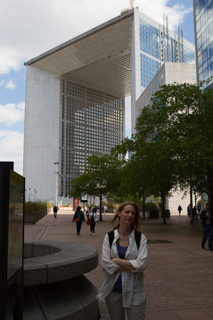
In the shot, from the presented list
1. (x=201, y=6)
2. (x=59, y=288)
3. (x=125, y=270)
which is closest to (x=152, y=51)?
(x=201, y=6)

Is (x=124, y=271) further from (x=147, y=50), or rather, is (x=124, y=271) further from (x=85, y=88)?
(x=85, y=88)

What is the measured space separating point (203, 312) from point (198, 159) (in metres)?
13.7

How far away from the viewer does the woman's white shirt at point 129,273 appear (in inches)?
127

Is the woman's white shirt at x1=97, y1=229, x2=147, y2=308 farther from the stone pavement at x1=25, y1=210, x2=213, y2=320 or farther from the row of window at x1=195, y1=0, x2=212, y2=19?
the row of window at x1=195, y1=0, x2=212, y2=19

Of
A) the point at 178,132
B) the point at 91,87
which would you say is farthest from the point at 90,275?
the point at 91,87

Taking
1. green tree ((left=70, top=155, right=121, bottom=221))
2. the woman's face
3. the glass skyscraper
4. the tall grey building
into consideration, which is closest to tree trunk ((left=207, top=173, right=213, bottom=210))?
green tree ((left=70, top=155, right=121, bottom=221))

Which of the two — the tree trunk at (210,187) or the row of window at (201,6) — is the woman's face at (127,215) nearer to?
the tree trunk at (210,187)

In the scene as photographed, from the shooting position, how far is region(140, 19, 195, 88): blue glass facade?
78375 millimetres

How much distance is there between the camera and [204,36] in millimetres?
36594

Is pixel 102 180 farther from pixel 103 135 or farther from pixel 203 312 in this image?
pixel 103 135

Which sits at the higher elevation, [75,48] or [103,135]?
[75,48]

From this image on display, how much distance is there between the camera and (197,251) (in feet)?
41.2

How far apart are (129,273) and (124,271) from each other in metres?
0.05

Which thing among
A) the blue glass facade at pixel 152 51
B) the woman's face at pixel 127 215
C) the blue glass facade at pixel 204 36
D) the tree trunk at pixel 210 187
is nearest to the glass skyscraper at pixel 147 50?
the blue glass facade at pixel 152 51
